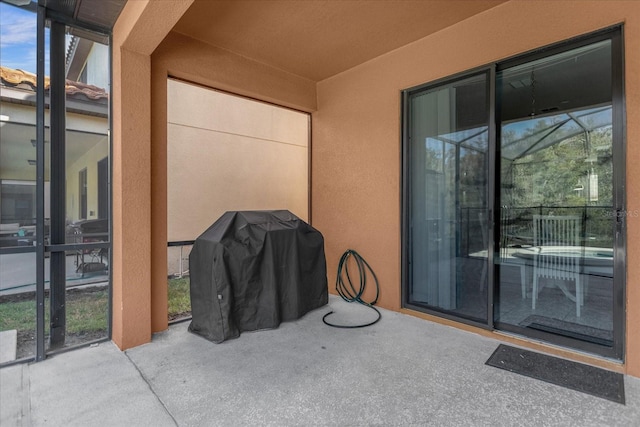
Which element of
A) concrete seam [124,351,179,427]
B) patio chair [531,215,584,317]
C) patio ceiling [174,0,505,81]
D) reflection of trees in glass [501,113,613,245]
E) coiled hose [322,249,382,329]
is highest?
patio ceiling [174,0,505,81]

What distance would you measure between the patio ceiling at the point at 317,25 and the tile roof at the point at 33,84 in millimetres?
964

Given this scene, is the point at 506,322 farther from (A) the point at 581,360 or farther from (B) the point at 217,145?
(B) the point at 217,145

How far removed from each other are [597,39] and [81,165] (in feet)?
13.8

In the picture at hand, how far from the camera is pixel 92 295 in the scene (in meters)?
2.83

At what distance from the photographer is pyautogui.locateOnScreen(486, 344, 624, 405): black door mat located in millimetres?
2127

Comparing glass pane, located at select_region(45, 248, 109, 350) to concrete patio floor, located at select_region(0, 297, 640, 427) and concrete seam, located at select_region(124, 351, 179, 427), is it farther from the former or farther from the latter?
concrete seam, located at select_region(124, 351, 179, 427)

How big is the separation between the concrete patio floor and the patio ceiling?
2.91 m

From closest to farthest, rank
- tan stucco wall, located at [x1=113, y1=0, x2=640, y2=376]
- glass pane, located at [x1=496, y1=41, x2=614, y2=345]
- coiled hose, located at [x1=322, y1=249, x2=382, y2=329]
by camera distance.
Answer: tan stucco wall, located at [x1=113, y1=0, x2=640, y2=376] → glass pane, located at [x1=496, y1=41, x2=614, y2=345] → coiled hose, located at [x1=322, y1=249, x2=382, y2=329]

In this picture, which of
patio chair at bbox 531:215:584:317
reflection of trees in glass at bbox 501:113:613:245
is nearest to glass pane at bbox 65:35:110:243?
reflection of trees in glass at bbox 501:113:613:245

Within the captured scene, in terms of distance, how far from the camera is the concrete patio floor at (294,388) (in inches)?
73.4

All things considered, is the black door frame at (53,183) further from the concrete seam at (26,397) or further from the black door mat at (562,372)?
the black door mat at (562,372)

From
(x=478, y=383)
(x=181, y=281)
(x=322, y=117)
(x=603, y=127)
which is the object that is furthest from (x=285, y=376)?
(x=322, y=117)

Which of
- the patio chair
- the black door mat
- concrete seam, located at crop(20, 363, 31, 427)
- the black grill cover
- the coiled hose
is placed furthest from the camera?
the coiled hose

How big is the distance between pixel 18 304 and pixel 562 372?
4050 mm
